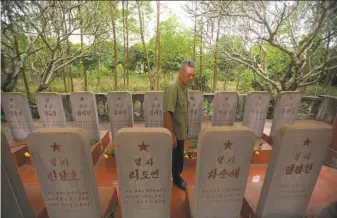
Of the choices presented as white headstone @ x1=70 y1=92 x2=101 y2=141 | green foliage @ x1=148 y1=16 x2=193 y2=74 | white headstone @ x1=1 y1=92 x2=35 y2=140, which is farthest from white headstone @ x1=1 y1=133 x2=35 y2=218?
green foliage @ x1=148 y1=16 x2=193 y2=74

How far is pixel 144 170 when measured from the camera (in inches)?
62.6

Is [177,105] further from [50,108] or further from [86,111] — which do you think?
[50,108]

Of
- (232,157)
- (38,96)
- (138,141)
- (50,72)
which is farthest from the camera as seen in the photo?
(50,72)

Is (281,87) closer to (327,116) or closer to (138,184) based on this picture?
(327,116)

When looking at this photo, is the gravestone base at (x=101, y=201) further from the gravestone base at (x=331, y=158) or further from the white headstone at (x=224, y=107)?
the white headstone at (x=224, y=107)

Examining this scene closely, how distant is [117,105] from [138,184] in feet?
7.33

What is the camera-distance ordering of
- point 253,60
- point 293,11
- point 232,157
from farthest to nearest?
point 253,60, point 293,11, point 232,157

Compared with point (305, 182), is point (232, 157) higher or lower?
higher

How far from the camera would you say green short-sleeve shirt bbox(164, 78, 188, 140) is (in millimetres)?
2158

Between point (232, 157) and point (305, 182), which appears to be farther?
point (305, 182)

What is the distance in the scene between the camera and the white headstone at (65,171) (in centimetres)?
149

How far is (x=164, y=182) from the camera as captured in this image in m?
1.66

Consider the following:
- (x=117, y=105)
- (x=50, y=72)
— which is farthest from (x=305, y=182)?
(x=50, y=72)

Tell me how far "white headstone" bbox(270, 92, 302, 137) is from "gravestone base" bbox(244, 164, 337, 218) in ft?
3.61
